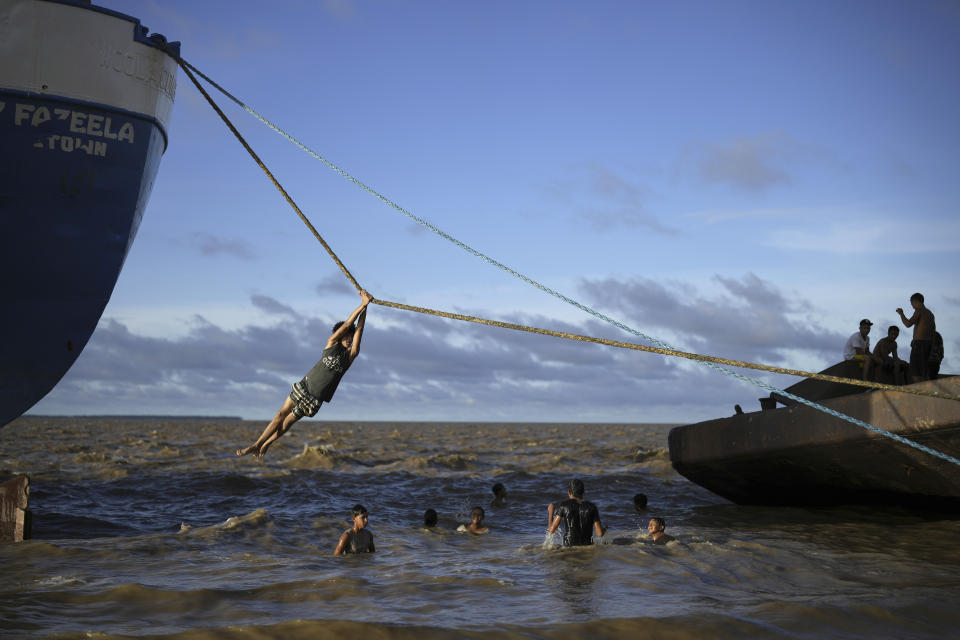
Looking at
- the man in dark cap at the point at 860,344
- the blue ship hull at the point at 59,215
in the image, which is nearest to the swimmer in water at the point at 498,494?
the man in dark cap at the point at 860,344

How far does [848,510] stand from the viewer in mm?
14117

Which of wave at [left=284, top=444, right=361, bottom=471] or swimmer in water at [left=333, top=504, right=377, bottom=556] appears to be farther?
wave at [left=284, top=444, right=361, bottom=471]

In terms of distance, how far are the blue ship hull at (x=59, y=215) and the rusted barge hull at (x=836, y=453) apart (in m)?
11.4

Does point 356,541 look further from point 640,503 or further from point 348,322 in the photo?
point 640,503

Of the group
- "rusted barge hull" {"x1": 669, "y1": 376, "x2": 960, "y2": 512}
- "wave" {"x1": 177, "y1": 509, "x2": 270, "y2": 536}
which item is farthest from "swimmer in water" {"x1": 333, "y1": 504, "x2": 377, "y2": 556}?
"rusted barge hull" {"x1": 669, "y1": 376, "x2": 960, "y2": 512}

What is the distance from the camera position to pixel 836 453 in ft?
38.9


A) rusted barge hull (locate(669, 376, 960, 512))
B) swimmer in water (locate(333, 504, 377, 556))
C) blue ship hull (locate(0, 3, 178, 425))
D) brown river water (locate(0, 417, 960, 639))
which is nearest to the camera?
brown river water (locate(0, 417, 960, 639))

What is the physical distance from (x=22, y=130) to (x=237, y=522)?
25.8ft

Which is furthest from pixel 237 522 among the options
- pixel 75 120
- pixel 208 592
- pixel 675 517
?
pixel 675 517

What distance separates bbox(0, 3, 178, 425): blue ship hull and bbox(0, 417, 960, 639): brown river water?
334 centimetres

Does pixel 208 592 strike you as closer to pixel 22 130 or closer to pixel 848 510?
pixel 22 130

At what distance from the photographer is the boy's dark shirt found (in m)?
12.1

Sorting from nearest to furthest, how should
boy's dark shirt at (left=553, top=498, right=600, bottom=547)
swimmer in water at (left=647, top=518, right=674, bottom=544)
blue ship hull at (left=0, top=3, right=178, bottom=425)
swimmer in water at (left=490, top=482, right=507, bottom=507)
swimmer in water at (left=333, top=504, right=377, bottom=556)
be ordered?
1. boy's dark shirt at (left=553, top=498, right=600, bottom=547)
2. swimmer in water at (left=333, top=504, right=377, bottom=556)
3. swimmer in water at (left=647, top=518, right=674, bottom=544)
4. blue ship hull at (left=0, top=3, right=178, bottom=425)
5. swimmer in water at (left=490, top=482, right=507, bottom=507)

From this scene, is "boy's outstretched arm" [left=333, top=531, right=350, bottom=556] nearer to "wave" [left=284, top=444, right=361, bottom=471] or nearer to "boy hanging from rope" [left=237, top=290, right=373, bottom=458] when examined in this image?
"boy hanging from rope" [left=237, top=290, right=373, bottom=458]
